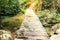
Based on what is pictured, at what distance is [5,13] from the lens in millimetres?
9422

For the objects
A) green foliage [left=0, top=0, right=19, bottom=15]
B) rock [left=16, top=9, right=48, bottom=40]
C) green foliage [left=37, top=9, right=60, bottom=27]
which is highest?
green foliage [left=0, top=0, right=19, bottom=15]

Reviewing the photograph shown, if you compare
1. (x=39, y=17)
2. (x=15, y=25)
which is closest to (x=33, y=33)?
(x=15, y=25)

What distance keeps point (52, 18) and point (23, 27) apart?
212 centimetres

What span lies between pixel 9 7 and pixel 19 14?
0.75m

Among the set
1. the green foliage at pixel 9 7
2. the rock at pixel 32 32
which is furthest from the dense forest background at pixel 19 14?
the rock at pixel 32 32

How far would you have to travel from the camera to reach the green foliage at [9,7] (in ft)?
29.3

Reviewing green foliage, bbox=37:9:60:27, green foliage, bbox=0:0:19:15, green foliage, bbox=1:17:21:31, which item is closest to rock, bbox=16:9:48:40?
green foliage, bbox=1:17:21:31

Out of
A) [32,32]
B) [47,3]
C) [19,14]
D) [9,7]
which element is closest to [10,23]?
[32,32]

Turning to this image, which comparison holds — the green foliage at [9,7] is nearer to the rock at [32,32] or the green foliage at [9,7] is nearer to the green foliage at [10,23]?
the green foliage at [10,23]

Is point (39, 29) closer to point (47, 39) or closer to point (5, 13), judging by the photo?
point (47, 39)

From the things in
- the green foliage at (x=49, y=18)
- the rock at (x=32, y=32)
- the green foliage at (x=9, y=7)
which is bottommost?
the rock at (x=32, y=32)

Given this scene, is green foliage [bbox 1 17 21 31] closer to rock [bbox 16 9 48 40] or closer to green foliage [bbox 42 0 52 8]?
rock [bbox 16 9 48 40]

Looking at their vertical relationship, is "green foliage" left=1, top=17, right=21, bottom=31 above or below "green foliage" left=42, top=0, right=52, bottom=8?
below

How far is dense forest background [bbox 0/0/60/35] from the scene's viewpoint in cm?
826
